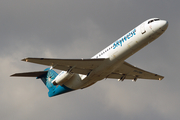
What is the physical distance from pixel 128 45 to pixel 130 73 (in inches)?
289

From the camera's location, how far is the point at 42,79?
38.9 metres

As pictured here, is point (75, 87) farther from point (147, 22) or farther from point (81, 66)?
point (147, 22)

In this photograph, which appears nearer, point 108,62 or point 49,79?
point 108,62

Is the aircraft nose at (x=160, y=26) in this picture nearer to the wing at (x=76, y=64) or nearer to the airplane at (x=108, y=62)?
the airplane at (x=108, y=62)

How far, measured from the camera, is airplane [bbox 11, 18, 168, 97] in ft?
90.3

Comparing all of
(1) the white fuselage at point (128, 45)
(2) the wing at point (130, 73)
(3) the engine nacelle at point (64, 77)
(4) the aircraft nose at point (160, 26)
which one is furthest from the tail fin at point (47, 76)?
(4) the aircraft nose at point (160, 26)

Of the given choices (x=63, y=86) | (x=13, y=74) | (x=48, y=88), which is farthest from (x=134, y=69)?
(x=13, y=74)

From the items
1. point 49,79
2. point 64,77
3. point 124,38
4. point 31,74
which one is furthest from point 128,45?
point 31,74

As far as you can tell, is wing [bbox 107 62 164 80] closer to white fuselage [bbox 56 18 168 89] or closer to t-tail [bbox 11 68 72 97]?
white fuselage [bbox 56 18 168 89]

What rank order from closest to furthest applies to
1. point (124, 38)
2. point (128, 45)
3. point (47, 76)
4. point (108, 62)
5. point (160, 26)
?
point (160, 26)
point (128, 45)
point (124, 38)
point (108, 62)
point (47, 76)

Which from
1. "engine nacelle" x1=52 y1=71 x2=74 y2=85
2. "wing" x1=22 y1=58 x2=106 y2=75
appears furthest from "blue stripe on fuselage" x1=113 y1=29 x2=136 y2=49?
"engine nacelle" x1=52 y1=71 x2=74 y2=85

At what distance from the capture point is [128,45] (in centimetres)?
2820

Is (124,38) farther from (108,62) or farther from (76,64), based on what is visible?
(76,64)

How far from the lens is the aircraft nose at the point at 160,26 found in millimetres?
27062
